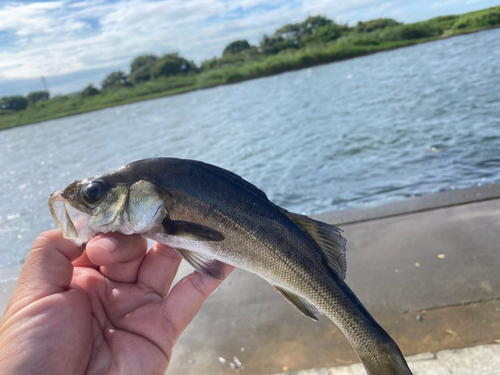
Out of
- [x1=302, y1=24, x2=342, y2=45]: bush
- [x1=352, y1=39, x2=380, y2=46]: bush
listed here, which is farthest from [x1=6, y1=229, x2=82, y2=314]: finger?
[x1=302, y1=24, x2=342, y2=45]: bush

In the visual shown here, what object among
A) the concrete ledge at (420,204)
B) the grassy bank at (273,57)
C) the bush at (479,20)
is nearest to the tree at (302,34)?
the grassy bank at (273,57)

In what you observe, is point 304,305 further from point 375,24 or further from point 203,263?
point 375,24

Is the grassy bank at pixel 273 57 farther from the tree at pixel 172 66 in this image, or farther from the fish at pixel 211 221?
the fish at pixel 211 221

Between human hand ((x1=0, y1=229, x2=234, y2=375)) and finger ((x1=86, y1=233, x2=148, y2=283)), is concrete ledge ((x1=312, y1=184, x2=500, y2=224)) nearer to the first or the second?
human hand ((x1=0, y1=229, x2=234, y2=375))

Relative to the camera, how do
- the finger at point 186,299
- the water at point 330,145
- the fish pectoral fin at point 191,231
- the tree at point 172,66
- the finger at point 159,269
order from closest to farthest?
the fish pectoral fin at point 191,231 < the finger at point 186,299 < the finger at point 159,269 < the water at point 330,145 < the tree at point 172,66

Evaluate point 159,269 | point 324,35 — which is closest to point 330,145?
point 159,269

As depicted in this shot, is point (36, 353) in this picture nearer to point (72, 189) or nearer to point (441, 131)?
point (72, 189)

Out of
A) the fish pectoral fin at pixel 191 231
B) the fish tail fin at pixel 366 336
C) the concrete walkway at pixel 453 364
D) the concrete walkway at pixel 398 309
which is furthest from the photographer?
the concrete walkway at pixel 398 309
